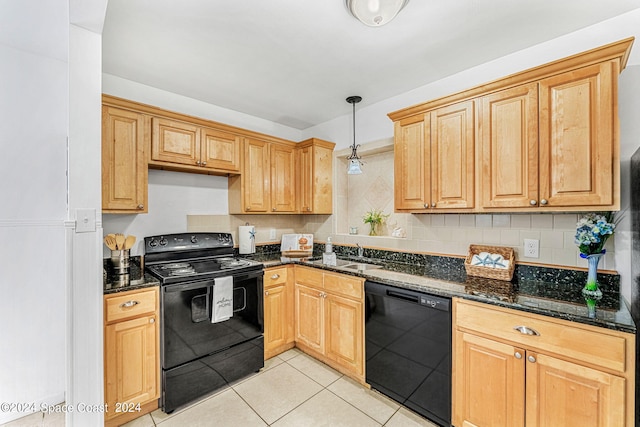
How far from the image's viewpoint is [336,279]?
240 centimetres

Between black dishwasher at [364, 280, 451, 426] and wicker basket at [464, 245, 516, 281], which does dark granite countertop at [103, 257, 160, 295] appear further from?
→ wicker basket at [464, 245, 516, 281]

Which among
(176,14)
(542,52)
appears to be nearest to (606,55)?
(542,52)

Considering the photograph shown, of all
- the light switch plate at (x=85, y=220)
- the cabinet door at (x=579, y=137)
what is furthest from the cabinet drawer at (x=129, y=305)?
the cabinet door at (x=579, y=137)

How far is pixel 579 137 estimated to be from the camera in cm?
154

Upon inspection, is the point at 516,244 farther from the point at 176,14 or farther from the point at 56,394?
the point at 56,394

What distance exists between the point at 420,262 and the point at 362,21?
194cm

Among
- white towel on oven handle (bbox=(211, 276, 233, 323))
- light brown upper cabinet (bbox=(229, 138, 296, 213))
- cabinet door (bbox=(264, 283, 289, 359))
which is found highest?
light brown upper cabinet (bbox=(229, 138, 296, 213))

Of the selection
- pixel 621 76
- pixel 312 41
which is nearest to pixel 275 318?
pixel 312 41

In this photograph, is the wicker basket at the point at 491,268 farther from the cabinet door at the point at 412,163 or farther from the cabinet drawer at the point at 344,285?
the cabinet drawer at the point at 344,285

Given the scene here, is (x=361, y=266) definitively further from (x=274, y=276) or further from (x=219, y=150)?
(x=219, y=150)

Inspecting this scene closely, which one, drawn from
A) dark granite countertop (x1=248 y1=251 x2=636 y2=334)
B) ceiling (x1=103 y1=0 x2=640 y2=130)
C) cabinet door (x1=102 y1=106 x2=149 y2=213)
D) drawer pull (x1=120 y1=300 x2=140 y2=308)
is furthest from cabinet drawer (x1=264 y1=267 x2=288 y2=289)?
ceiling (x1=103 y1=0 x2=640 y2=130)

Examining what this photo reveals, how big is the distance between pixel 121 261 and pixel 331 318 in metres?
1.74

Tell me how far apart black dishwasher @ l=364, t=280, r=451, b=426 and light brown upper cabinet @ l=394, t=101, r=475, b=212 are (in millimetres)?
741

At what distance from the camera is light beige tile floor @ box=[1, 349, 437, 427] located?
73.8 inches
